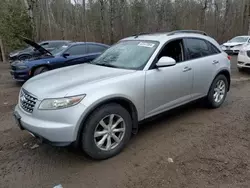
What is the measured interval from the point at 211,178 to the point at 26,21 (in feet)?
50.1

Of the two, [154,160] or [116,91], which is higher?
[116,91]

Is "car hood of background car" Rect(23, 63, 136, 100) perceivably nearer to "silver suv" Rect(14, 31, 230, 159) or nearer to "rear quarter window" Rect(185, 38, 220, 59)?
"silver suv" Rect(14, 31, 230, 159)

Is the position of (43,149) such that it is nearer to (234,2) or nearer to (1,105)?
(1,105)

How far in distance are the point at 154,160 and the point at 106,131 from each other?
0.76 meters

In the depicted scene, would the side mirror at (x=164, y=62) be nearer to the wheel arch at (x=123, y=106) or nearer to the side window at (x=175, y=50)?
the side window at (x=175, y=50)

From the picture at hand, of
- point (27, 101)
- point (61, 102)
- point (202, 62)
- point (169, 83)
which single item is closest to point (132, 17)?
point (202, 62)

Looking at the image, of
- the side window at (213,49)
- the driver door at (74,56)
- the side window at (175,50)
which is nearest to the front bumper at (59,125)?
the side window at (175,50)

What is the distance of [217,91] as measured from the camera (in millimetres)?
4938

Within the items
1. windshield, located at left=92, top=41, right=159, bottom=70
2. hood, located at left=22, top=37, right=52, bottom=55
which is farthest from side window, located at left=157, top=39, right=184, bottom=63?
hood, located at left=22, top=37, right=52, bottom=55

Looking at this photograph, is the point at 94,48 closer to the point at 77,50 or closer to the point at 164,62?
the point at 77,50

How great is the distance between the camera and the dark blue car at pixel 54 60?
7.62 m

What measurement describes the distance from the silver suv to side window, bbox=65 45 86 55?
437 centimetres

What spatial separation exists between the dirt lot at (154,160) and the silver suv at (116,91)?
0.32 metres

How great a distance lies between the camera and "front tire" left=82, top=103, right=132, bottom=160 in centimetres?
285
